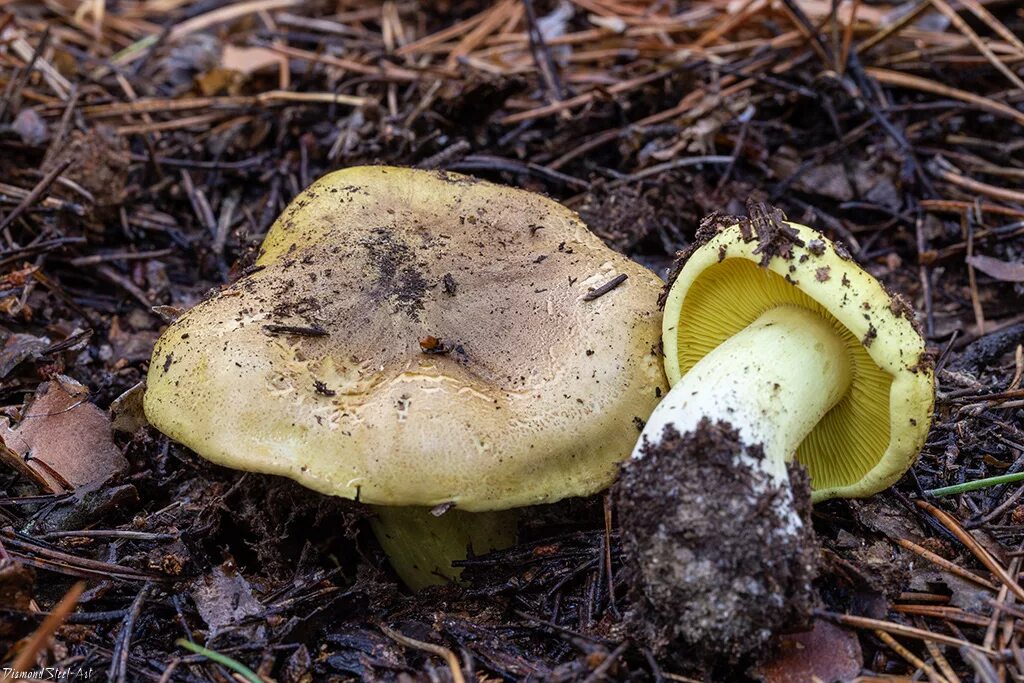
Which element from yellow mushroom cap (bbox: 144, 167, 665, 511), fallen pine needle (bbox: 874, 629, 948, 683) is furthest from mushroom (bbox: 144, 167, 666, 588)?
fallen pine needle (bbox: 874, 629, 948, 683)

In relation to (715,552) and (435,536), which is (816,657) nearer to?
(715,552)

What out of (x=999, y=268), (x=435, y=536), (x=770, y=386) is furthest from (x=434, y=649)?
(x=999, y=268)

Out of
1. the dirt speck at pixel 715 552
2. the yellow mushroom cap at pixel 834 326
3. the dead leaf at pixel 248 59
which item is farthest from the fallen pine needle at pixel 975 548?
the dead leaf at pixel 248 59

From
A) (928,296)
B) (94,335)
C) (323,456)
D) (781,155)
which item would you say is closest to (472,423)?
(323,456)

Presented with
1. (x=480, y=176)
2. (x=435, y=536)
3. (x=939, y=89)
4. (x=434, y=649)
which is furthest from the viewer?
(x=939, y=89)

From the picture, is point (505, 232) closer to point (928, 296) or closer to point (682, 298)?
point (682, 298)
